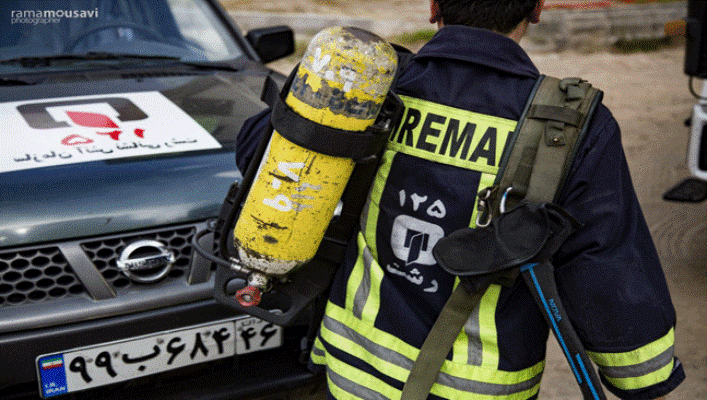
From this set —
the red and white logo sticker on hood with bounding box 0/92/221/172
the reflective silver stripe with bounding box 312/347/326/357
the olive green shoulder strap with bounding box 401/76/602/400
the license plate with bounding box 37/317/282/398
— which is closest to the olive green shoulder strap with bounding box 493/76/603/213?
the olive green shoulder strap with bounding box 401/76/602/400

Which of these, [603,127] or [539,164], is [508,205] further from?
[603,127]

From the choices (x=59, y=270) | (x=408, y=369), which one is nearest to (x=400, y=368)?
(x=408, y=369)

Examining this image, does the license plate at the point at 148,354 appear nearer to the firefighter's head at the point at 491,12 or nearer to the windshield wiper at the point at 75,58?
the firefighter's head at the point at 491,12

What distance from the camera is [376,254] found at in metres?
1.62

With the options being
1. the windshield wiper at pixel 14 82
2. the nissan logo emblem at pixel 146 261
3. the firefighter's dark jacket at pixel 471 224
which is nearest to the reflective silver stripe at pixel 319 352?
the firefighter's dark jacket at pixel 471 224

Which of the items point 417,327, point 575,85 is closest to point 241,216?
point 417,327

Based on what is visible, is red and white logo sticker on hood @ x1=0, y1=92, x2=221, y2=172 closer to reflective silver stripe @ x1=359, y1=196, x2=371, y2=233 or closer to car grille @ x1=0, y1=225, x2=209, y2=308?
car grille @ x1=0, y1=225, x2=209, y2=308

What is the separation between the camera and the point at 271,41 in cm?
364

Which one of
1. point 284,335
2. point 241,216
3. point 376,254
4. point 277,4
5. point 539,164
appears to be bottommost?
point 277,4

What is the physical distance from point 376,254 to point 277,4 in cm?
1225

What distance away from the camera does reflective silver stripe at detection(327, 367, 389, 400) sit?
5.41 feet

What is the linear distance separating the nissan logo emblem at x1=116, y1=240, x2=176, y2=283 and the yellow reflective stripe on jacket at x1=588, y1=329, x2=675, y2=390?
4.24 ft

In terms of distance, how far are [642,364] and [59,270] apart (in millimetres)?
1592

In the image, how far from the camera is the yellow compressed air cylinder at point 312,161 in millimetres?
1417
